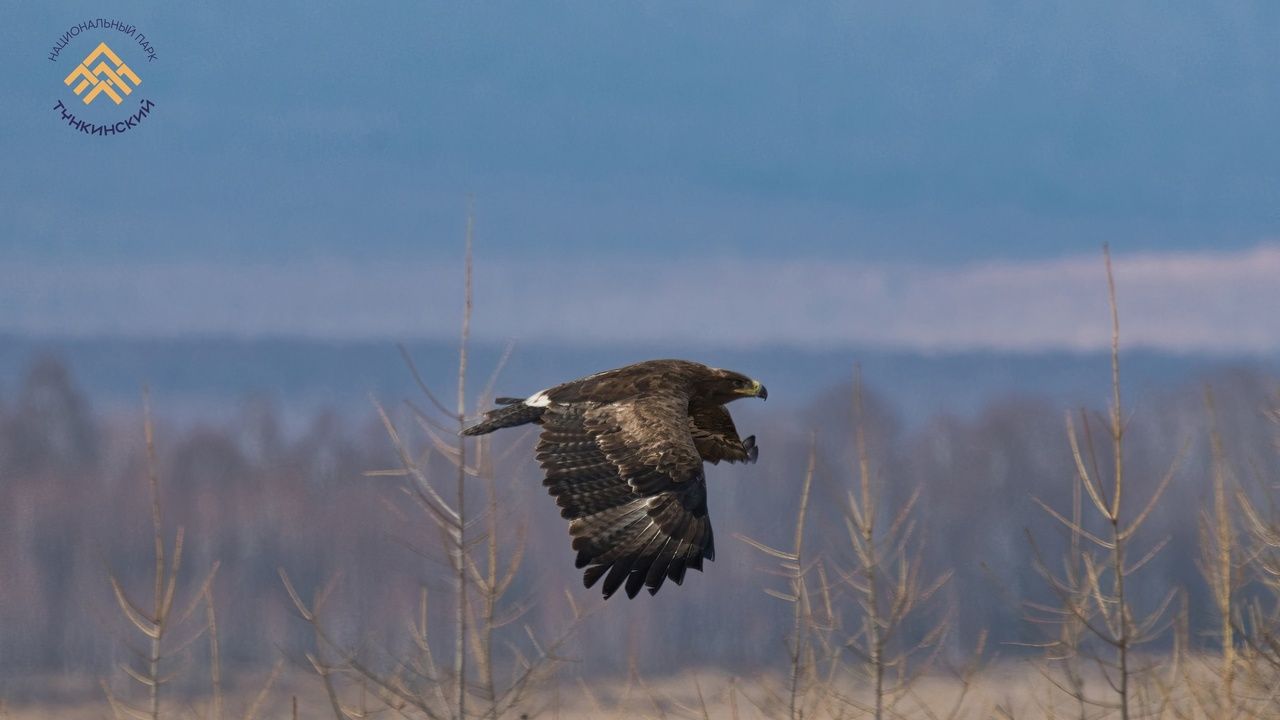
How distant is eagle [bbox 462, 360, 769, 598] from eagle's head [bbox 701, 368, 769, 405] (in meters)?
0.01

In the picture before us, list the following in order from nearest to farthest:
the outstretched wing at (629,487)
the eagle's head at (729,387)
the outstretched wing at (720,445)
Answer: the outstretched wing at (629,487), the outstretched wing at (720,445), the eagle's head at (729,387)

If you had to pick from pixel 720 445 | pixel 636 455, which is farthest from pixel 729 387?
pixel 636 455

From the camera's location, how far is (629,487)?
1144 centimetres

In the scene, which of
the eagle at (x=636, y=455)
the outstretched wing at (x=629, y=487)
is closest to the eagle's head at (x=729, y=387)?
the eagle at (x=636, y=455)

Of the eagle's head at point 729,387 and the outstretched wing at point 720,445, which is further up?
the eagle's head at point 729,387

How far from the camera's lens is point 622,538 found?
10.8 meters

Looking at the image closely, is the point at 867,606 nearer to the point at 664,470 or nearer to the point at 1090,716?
the point at 1090,716

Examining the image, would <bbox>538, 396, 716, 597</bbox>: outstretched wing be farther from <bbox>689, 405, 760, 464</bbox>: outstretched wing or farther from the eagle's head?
the eagle's head

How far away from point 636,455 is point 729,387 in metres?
2.82

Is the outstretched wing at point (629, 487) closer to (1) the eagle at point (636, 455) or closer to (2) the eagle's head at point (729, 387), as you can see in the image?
(1) the eagle at point (636, 455)

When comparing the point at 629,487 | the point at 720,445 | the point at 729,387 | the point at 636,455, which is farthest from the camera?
the point at 729,387

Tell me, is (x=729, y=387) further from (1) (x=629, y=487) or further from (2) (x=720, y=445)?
(1) (x=629, y=487)

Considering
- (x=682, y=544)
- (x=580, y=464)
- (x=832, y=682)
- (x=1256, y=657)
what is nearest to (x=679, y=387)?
(x=580, y=464)

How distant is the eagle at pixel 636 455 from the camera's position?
10703 millimetres
